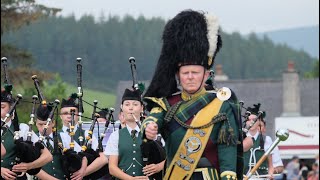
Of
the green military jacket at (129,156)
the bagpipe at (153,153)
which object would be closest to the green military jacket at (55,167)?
the green military jacket at (129,156)

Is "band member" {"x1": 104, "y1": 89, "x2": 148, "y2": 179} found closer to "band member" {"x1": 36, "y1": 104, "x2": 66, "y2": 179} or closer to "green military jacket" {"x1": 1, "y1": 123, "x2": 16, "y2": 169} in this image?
"band member" {"x1": 36, "y1": 104, "x2": 66, "y2": 179}

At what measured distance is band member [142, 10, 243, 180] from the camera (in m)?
10.9

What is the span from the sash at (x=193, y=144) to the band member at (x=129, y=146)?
373 cm

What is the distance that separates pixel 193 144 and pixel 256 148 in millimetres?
7725

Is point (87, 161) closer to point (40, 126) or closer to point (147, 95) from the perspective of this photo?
point (40, 126)

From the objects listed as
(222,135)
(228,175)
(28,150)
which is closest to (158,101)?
(222,135)

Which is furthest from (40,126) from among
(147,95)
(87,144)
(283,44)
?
(283,44)

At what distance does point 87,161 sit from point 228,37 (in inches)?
3511

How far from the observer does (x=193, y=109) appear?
36.1ft

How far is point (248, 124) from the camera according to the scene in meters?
18.4

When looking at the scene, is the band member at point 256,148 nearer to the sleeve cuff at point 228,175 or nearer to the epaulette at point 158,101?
the epaulette at point 158,101

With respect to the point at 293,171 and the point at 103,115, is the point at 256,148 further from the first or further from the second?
the point at 293,171

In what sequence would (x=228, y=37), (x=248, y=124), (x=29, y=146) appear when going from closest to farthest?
(x=29, y=146) < (x=248, y=124) < (x=228, y=37)

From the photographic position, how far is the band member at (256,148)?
1820cm
